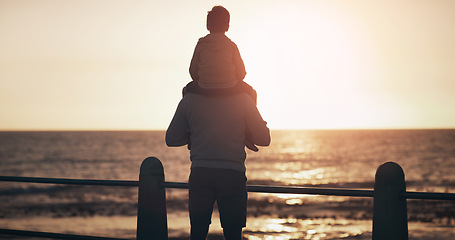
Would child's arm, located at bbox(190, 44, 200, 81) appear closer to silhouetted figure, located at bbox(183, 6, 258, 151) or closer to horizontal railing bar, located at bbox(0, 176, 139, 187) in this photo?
silhouetted figure, located at bbox(183, 6, 258, 151)

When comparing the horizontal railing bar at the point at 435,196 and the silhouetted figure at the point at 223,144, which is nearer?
the silhouetted figure at the point at 223,144

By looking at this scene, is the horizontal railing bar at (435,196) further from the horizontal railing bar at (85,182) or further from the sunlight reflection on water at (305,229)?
the sunlight reflection on water at (305,229)

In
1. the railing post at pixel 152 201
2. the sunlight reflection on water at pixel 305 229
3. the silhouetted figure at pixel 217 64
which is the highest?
the silhouetted figure at pixel 217 64

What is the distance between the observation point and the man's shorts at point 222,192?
10.6ft

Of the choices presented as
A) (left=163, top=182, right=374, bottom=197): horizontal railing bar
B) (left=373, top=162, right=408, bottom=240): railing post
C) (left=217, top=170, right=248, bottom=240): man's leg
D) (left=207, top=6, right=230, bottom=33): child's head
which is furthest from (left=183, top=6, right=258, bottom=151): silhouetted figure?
(left=373, top=162, right=408, bottom=240): railing post

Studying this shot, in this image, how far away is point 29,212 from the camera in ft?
89.9

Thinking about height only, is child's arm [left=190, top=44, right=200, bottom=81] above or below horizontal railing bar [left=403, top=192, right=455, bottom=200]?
above

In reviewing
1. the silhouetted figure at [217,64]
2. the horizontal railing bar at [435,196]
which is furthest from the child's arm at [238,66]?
the horizontal railing bar at [435,196]

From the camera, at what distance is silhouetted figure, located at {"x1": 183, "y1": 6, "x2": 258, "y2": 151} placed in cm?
326

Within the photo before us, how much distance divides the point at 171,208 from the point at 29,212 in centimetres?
758

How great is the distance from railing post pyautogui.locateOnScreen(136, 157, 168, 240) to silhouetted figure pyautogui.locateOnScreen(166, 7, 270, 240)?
1.08 metres

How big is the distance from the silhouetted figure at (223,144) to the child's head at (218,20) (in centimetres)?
45

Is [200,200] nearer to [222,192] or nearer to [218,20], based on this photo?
[222,192]

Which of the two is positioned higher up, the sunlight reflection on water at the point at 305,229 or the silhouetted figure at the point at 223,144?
the silhouetted figure at the point at 223,144
